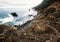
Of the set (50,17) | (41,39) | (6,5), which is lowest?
(41,39)

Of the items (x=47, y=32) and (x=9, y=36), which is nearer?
(x=9, y=36)

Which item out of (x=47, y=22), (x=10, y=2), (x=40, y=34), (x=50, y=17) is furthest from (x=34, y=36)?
(x=10, y=2)

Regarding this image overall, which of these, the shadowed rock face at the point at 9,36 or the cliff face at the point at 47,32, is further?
the cliff face at the point at 47,32

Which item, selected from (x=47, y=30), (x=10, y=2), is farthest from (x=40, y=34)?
(x=10, y=2)

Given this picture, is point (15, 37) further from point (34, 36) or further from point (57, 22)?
point (57, 22)

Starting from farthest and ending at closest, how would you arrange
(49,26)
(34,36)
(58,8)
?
(58,8) < (49,26) < (34,36)

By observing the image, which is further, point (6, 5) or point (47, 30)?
point (6, 5)

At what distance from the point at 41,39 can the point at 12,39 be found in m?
1.98

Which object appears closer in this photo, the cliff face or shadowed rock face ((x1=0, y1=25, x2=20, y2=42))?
shadowed rock face ((x1=0, y1=25, x2=20, y2=42))

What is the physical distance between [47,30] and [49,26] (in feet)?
2.21

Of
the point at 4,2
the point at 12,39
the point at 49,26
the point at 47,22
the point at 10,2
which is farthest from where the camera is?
the point at 10,2

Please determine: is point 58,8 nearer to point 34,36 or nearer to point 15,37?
point 34,36

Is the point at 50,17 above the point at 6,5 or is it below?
below

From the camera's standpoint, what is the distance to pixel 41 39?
1764 cm
